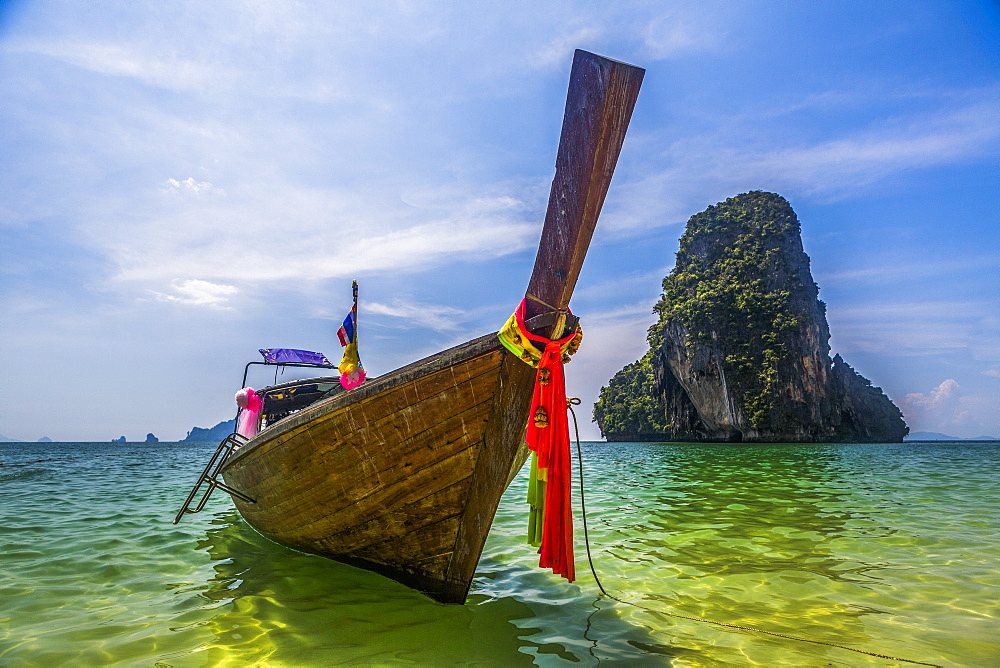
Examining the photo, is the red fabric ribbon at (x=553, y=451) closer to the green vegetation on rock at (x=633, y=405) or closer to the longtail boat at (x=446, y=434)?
the longtail boat at (x=446, y=434)

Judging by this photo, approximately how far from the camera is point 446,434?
2994mm

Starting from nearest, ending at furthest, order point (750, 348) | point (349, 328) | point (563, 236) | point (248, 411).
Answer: point (563, 236)
point (349, 328)
point (248, 411)
point (750, 348)

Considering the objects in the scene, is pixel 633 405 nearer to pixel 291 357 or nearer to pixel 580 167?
pixel 291 357

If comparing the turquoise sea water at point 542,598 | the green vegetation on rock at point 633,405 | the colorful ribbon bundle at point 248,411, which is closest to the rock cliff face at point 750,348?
the green vegetation on rock at point 633,405

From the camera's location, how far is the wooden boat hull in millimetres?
2904

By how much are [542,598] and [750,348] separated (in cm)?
4613

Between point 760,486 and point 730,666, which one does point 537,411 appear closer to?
point 730,666

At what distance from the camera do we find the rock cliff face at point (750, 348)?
42.8 metres

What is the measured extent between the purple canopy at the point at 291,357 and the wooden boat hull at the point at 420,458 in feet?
13.2

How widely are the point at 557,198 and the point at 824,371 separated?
50.2 m

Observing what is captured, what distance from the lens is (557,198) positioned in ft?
8.18

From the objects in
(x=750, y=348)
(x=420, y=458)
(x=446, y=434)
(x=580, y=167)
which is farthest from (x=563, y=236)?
(x=750, y=348)

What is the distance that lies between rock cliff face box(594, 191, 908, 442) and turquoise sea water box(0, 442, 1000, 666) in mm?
40723

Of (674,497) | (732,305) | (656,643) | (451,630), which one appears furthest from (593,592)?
(732,305)
